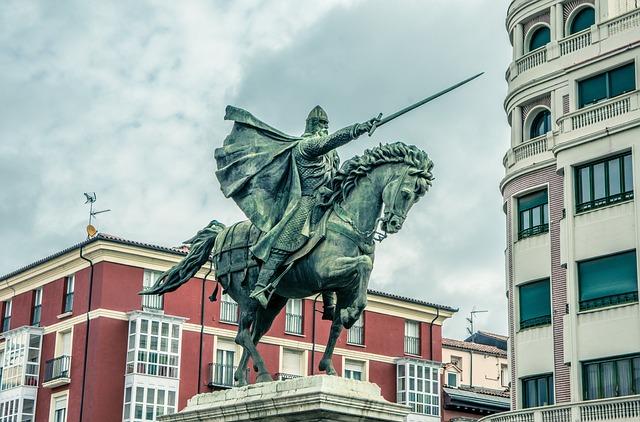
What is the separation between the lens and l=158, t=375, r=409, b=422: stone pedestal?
53.1 ft

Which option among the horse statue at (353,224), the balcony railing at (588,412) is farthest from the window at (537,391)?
the horse statue at (353,224)

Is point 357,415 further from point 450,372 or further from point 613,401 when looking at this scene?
point 450,372

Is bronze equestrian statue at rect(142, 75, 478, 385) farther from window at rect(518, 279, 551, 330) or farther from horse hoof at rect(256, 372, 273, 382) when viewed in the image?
window at rect(518, 279, 551, 330)

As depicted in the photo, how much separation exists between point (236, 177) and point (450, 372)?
64.5 meters

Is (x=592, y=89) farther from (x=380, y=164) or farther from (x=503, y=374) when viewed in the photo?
(x=503, y=374)

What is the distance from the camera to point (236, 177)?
19.3 metres

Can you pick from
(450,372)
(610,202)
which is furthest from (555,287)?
(450,372)

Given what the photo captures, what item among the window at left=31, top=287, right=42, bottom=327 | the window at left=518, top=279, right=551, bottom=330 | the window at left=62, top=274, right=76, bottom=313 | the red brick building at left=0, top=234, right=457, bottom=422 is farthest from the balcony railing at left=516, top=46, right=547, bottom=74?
the window at left=31, top=287, right=42, bottom=327

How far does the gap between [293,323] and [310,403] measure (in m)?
51.2

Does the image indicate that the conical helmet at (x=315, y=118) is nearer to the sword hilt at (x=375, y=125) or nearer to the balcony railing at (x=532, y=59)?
the sword hilt at (x=375, y=125)

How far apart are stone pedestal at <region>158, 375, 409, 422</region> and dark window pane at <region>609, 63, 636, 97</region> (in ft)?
91.8

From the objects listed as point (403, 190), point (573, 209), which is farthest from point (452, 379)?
point (403, 190)

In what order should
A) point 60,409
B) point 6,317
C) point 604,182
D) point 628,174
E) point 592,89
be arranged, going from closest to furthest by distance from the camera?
point 628,174, point 604,182, point 592,89, point 60,409, point 6,317

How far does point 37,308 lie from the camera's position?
65.9m
